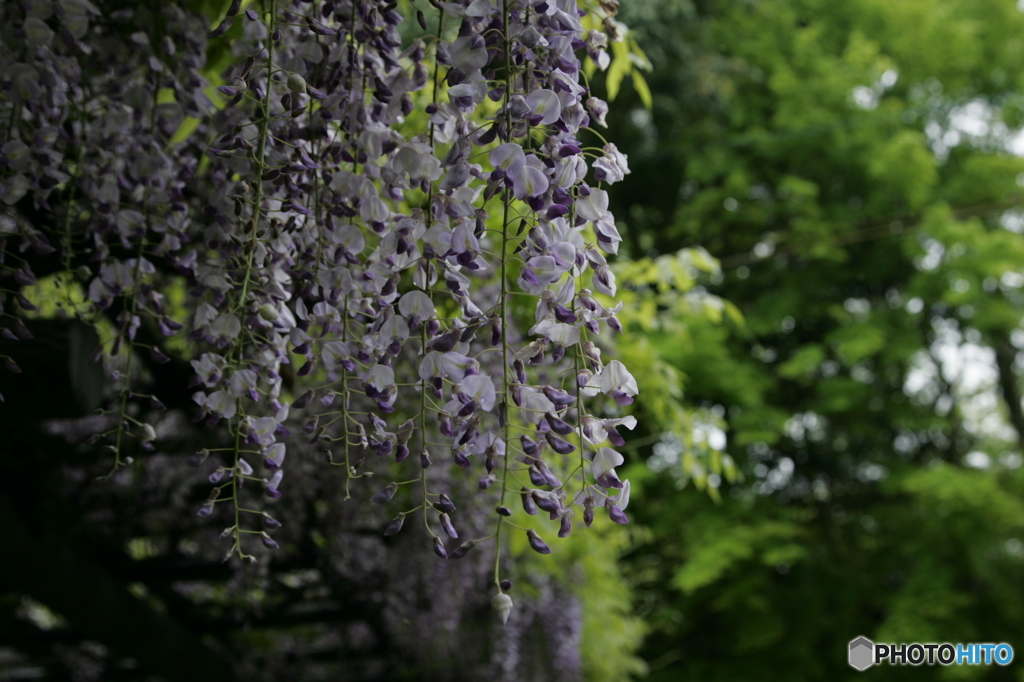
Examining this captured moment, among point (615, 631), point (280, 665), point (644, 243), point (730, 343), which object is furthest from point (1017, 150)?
point (280, 665)

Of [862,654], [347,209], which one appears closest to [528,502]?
[347,209]

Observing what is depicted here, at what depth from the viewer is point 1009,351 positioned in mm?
7820

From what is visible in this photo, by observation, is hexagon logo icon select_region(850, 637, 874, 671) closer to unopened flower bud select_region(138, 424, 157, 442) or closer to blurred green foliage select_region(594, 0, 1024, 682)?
blurred green foliage select_region(594, 0, 1024, 682)

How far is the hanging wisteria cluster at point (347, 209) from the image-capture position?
788 millimetres

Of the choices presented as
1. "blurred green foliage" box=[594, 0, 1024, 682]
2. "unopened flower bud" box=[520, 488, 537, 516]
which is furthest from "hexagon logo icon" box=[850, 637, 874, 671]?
"unopened flower bud" box=[520, 488, 537, 516]

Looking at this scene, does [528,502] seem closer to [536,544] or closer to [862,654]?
[536,544]

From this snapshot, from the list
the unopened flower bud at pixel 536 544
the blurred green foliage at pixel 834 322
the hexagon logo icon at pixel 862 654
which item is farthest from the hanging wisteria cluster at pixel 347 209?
the hexagon logo icon at pixel 862 654

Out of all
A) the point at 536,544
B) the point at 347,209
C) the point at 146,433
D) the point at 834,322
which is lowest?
the point at 536,544

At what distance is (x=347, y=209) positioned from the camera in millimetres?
934

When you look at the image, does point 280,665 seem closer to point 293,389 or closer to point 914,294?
point 293,389

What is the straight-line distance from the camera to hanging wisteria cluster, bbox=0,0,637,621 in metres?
0.79

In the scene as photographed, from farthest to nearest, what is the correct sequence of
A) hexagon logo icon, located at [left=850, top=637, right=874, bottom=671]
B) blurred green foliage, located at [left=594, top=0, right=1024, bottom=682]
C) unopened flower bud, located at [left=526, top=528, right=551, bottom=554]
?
1. blurred green foliage, located at [left=594, top=0, right=1024, bottom=682]
2. hexagon logo icon, located at [left=850, top=637, right=874, bottom=671]
3. unopened flower bud, located at [left=526, top=528, right=551, bottom=554]

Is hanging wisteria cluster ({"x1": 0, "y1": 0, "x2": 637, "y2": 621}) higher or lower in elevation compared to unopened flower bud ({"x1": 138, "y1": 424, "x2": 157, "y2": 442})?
higher

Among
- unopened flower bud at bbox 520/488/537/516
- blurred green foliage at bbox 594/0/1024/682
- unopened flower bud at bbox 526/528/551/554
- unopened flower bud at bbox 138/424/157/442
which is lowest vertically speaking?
unopened flower bud at bbox 526/528/551/554
